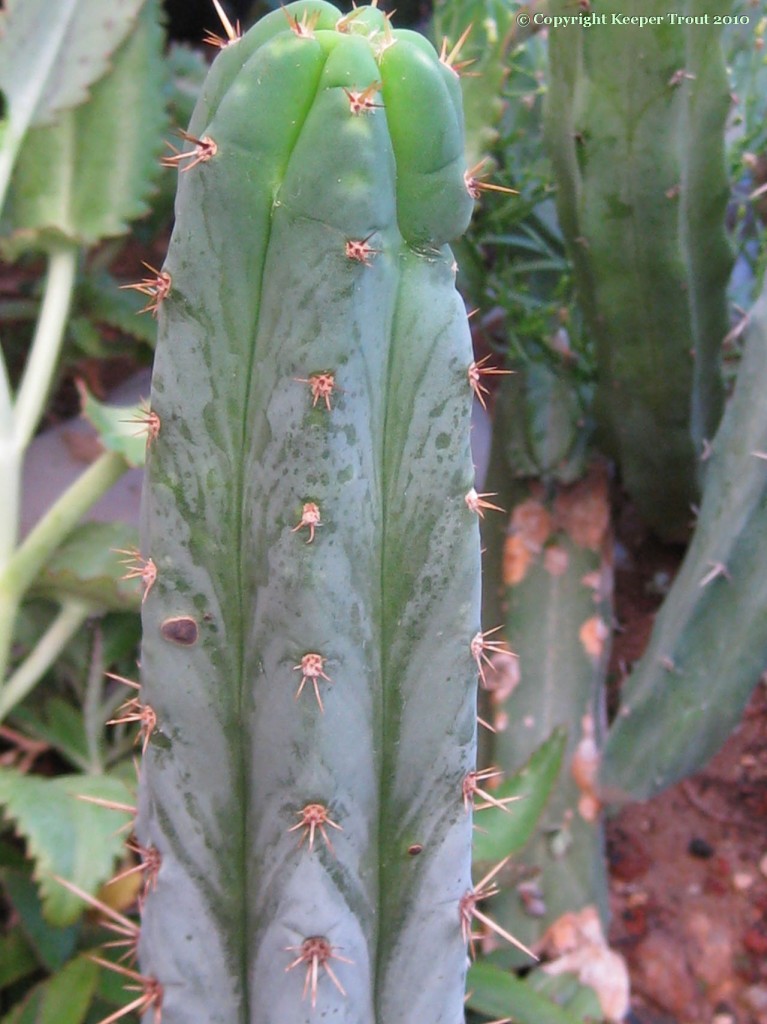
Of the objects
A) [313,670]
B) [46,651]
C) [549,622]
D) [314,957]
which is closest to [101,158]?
[46,651]

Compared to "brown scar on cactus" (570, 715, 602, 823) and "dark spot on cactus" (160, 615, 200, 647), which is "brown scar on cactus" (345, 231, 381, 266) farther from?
"brown scar on cactus" (570, 715, 602, 823)

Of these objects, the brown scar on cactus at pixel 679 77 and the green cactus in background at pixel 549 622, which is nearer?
the brown scar on cactus at pixel 679 77

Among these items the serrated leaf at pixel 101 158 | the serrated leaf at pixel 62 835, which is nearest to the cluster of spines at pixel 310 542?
the serrated leaf at pixel 62 835

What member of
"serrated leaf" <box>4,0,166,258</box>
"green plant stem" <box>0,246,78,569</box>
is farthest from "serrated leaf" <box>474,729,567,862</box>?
"serrated leaf" <box>4,0,166,258</box>

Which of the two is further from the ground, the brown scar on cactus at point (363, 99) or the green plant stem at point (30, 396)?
the brown scar on cactus at point (363, 99)

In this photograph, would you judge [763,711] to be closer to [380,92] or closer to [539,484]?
[539,484]

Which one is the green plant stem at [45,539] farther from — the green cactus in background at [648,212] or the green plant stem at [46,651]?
the green cactus in background at [648,212]
